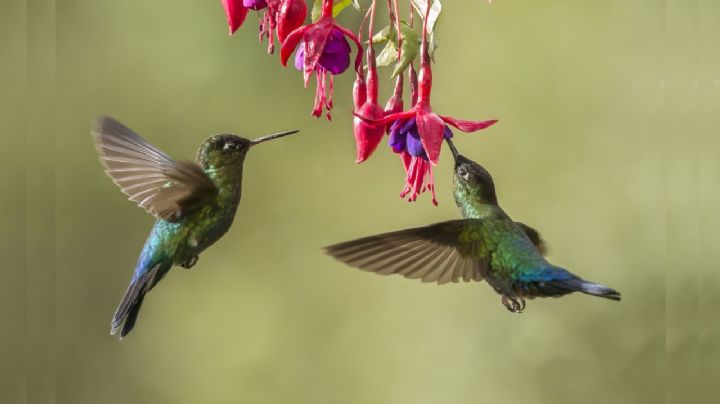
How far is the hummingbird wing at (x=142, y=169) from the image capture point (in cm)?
111

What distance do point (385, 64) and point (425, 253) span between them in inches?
7.9

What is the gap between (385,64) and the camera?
1016 mm

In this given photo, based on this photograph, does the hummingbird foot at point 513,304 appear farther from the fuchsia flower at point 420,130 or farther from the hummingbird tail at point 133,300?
the hummingbird tail at point 133,300

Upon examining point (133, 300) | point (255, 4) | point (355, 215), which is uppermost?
point (255, 4)

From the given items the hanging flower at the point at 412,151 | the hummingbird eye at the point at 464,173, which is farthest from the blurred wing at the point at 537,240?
the hanging flower at the point at 412,151

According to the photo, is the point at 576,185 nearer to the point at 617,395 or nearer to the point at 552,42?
the point at 552,42

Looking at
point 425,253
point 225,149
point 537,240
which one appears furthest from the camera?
point 537,240

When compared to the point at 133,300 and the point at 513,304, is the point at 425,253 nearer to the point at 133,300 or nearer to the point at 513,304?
the point at 513,304

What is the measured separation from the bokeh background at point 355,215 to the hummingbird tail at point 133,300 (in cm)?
134

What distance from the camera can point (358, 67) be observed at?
1.00 m

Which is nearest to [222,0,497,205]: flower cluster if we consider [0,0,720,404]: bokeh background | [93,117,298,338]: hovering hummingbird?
[93,117,298,338]: hovering hummingbird

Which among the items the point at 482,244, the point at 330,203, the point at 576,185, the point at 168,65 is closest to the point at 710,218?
the point at 576,185

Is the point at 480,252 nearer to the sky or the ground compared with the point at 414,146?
nearer to the ground

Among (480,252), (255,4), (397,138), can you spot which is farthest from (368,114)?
(480,252)
